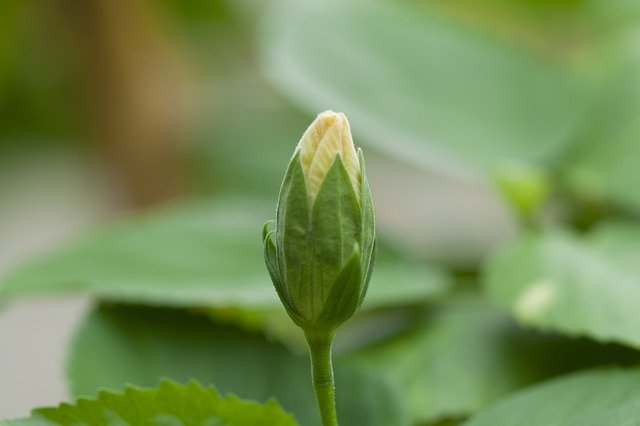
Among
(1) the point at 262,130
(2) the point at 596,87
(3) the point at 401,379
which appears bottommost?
(3) the point at 401,379

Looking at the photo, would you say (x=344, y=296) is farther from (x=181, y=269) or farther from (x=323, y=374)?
(x=181, y=269)

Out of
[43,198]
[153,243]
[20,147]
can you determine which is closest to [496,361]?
[153,243]

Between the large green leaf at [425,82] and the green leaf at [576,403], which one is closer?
the green leaf at [576,403]

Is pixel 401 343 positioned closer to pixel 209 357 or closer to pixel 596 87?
pixel 209 357

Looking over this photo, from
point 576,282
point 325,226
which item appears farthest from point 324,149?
point 576,282

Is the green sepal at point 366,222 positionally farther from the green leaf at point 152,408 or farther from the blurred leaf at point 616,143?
the blurred leaf at point 616,143

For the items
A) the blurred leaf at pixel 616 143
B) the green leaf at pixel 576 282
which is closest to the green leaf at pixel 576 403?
the green leaf at pixel 576 282
